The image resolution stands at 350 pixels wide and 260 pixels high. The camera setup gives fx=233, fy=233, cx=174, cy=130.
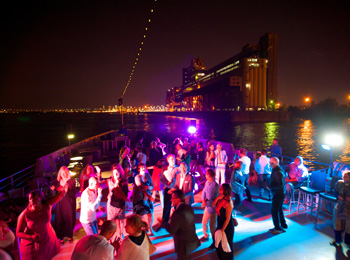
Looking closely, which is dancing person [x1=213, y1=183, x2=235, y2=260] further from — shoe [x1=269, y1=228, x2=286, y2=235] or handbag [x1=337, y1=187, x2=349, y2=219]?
handbag [x1=337, y1=187, x2=349, y2=219]

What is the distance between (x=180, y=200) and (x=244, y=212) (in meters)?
3.59

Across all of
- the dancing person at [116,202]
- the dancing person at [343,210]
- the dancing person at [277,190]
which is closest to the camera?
the dancing person at [343,210]

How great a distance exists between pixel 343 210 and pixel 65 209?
5.47 metres

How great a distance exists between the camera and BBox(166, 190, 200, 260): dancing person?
335 cm

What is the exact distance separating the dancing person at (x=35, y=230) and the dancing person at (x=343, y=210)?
5281 mm

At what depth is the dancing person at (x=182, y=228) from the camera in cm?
335

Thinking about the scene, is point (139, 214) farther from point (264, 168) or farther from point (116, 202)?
point (264, 168)

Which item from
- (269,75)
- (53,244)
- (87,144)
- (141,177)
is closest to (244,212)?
(141,177)

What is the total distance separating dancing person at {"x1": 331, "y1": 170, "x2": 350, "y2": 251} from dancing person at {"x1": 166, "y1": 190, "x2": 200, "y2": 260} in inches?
119

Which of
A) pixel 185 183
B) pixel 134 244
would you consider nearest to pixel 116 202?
pixel 185 183

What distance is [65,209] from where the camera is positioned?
4.77 meters

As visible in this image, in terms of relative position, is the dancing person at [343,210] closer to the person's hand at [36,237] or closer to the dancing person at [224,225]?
the dancing person at [224,225]

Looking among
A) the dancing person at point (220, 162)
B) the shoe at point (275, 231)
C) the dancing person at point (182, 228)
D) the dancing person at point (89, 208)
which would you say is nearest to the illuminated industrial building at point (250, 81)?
the dancing person at point (220, 162)

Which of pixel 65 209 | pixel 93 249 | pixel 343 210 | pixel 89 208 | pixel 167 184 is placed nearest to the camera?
pixel 93 249
